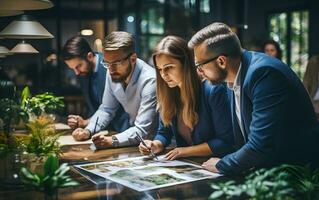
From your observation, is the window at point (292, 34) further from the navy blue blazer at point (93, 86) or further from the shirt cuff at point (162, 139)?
the shirt cuff at point (162, 139)

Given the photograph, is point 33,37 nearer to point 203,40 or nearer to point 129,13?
point 203,40

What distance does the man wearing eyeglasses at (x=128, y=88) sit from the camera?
244 cm

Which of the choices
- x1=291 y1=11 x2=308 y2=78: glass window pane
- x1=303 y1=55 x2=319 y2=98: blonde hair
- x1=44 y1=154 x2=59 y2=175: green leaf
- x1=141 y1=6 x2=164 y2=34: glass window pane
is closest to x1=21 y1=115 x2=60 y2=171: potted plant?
x1=44 y1=154 x2=59 y2=175: green leaf

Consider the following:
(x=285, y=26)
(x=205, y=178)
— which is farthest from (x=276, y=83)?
(x=285, y=26)

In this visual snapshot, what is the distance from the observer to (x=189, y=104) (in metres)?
2.13

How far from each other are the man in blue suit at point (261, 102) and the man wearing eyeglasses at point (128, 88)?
0.74 meters

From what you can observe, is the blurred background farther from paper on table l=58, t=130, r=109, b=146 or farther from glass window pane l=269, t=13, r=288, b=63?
paper on table l=58, t=130, r=109, b=146

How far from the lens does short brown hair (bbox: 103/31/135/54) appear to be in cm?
243

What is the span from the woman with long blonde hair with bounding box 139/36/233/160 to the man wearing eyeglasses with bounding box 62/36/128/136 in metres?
0.62

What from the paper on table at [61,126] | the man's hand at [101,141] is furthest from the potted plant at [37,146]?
the paper on table at [61,126]

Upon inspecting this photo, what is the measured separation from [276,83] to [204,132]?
2.07 ft

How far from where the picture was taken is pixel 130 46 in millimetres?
2482

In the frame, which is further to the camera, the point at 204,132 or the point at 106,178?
the point at 204,132

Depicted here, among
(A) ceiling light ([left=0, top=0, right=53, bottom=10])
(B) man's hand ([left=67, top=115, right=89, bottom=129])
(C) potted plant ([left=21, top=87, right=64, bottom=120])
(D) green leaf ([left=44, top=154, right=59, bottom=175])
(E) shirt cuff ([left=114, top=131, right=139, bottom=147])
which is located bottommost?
(B) man's hand ([left=67, top=115, right=89, bottom=129])
